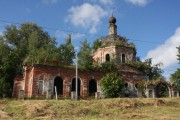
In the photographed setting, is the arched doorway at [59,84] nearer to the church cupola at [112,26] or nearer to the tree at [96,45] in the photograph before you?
the tree at [96,45]

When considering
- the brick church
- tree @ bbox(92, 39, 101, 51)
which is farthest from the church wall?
tree @ bbox(92, 39, 101, 51)

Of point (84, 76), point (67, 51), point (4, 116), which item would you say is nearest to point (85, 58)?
point (84, 76)

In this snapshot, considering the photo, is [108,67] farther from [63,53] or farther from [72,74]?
[63,53]

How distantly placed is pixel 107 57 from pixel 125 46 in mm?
2741

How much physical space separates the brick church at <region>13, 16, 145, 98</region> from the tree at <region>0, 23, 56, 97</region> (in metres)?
1.36

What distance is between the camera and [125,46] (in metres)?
38.3

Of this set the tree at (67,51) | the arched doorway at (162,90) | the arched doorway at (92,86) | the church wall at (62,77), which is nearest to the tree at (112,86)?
the church wall at (62,77)

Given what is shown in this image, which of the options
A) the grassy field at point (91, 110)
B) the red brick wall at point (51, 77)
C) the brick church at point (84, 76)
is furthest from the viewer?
the brick church at point (84, 76)

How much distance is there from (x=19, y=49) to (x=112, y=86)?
62.6 feet

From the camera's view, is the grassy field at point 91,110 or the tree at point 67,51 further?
the tree at point 67,51

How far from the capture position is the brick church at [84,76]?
31.2 meters

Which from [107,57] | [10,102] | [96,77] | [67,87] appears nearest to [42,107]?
[10,102]

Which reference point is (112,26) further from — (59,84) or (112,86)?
(59,84)

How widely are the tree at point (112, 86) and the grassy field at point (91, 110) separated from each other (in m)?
5.77
